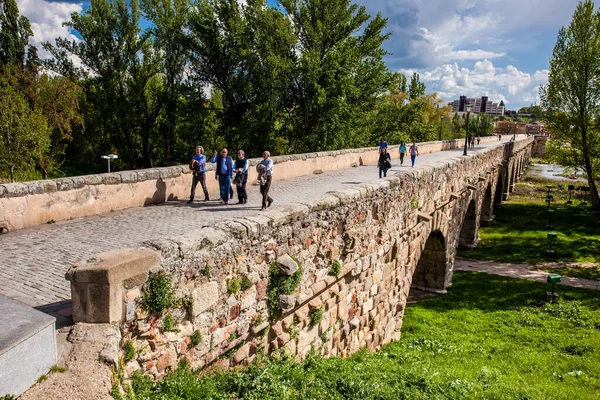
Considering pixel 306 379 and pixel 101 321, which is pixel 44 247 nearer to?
pixel 101 321

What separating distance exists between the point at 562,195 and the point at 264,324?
1726 inches

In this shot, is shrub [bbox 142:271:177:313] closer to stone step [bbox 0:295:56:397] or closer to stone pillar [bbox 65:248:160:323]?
stone pillar [bbox 65:248:160:323]

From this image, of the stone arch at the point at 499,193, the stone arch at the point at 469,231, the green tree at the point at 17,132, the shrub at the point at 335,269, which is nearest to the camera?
the shrub at the point at 335,269

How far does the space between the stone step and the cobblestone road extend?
41.9 inches

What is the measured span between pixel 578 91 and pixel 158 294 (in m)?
34.6

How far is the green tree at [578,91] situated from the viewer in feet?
95.2

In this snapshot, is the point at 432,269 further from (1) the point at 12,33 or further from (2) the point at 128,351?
(1) the point at 12,33

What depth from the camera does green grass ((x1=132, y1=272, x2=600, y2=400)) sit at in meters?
4.62

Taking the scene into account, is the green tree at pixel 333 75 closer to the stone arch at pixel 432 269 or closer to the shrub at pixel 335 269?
Result: the stone arch at pixel 432 269

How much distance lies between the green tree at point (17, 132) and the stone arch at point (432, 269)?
60.1 ft

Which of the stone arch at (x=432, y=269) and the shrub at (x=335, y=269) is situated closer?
the shrub at (x=335, y=269)

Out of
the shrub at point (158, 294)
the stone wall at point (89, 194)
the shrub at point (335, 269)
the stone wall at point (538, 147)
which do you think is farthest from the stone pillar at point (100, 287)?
the stone wall at point (538, 147)

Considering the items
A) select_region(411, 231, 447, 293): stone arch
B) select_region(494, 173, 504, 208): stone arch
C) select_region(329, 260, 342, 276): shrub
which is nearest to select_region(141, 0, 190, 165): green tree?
select_region(411, 231, 447, 293): stone arch

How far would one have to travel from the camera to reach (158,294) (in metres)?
3.89
